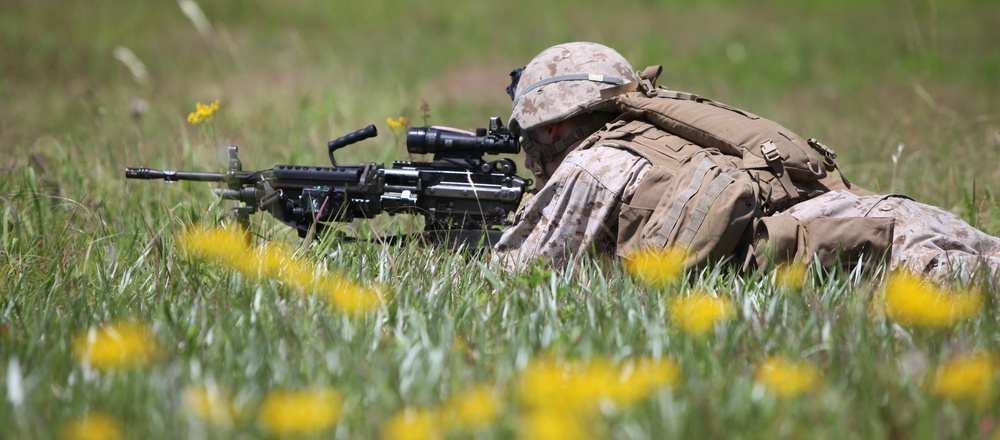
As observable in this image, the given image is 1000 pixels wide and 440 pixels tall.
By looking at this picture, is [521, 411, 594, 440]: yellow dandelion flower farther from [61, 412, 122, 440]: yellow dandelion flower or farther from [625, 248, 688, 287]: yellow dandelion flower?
[625, 248, 688, 287]: yellow dandelion flower

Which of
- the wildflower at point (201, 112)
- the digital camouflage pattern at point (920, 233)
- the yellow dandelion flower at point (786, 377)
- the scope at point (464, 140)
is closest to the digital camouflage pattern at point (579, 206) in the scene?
the scope at point (464, 140)

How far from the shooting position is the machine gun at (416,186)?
3881 millimetres

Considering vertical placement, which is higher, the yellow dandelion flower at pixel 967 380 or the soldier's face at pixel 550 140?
the soldier's face at pixel 550 140

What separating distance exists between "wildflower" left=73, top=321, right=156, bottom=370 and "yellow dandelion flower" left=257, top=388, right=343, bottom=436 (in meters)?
0.39

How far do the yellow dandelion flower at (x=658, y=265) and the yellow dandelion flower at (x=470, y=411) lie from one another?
3.94ft

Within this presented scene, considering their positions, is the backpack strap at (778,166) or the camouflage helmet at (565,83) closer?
the backpack strap at (778,166)

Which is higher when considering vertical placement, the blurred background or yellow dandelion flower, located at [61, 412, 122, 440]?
the blurred background

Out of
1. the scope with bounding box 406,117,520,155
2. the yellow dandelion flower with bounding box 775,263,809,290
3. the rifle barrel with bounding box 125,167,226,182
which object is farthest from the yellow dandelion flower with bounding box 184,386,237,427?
the rifle barrel with bounding box 125,167,226,182

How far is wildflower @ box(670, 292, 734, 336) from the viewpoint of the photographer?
94.0 inches

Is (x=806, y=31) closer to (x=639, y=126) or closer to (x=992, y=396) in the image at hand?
(x=639, y=126)

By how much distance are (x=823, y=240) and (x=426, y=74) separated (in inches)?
388

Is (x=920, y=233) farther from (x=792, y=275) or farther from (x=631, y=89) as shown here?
(x=631, y=89)

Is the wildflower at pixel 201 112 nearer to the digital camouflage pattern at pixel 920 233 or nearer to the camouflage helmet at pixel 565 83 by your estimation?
the camouflage helmet at pixel 565 83

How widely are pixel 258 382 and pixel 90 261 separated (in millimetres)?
1768
